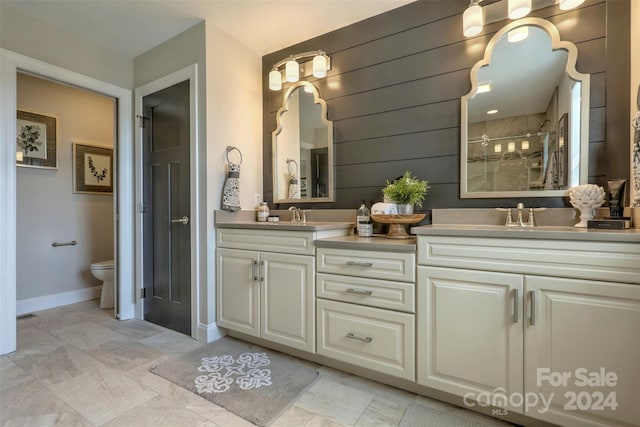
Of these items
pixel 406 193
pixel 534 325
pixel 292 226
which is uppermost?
pixel 406 193

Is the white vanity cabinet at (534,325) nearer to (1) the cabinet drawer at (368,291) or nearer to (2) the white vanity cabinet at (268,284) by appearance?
(1) the cabinet drawer at (368,291)

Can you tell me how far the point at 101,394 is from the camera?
161 cm

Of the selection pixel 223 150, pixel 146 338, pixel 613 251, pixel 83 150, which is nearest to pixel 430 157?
pixel 613 251

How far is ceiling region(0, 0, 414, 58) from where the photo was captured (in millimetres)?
2084

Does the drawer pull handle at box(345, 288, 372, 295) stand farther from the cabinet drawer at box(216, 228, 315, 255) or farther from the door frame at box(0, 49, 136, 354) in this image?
the door frame at box(0, 49, 136, 354)

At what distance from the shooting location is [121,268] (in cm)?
273

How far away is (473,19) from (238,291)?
232 centimetres

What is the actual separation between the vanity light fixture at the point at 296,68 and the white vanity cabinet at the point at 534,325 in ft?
5.27

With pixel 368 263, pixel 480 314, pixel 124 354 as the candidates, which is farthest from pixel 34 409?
pixel 480 314

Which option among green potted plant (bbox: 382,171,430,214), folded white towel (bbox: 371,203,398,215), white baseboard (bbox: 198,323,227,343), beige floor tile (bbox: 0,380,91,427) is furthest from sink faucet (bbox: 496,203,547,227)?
beige floor tile (bbox: 0,380,91,427)

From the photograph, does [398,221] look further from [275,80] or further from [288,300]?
[275,80]

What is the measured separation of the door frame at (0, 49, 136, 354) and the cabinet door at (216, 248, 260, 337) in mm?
1076

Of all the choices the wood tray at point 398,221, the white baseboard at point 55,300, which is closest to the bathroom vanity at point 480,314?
the wood tray at point 398,221

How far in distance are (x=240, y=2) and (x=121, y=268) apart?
2422 millimetres
